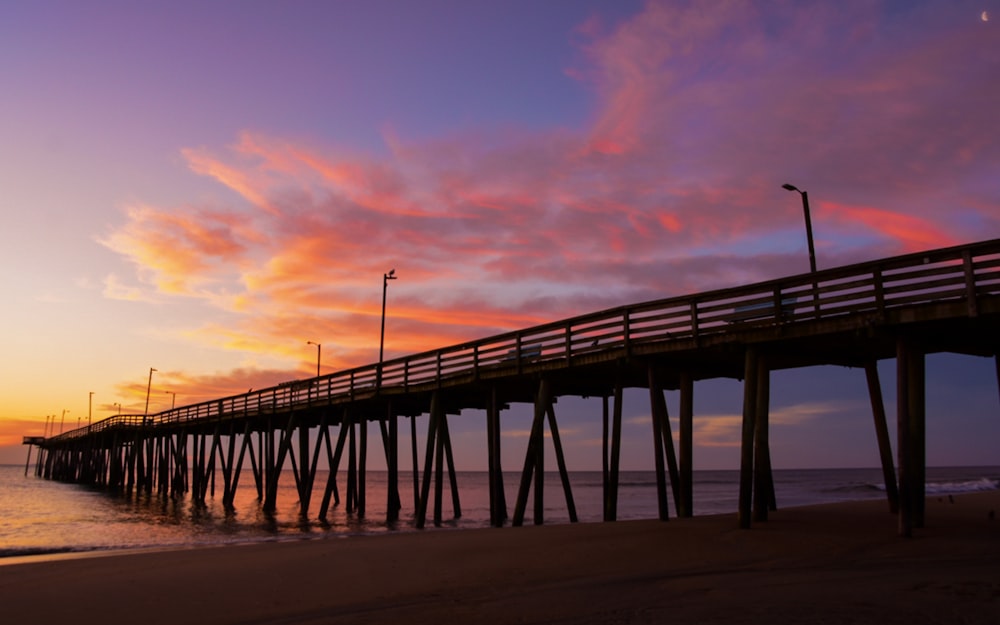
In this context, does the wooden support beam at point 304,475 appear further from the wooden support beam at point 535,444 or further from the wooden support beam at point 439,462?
the wooden support beam at point 535,444

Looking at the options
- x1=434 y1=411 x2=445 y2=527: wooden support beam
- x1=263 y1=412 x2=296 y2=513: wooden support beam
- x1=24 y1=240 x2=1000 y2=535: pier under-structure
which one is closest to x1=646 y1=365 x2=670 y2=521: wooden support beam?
x1=24 y1=240 x2=1000 y2=535: pier under-structure

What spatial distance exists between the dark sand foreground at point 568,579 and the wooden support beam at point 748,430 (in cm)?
66

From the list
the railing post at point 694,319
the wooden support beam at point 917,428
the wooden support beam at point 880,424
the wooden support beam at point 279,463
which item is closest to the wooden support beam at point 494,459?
the railing post at point 694,319

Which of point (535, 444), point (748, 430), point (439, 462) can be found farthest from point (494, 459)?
point (748, 430)

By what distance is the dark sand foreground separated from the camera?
23.0 feet

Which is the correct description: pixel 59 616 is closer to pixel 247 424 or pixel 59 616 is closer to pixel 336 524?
pixel 336 524

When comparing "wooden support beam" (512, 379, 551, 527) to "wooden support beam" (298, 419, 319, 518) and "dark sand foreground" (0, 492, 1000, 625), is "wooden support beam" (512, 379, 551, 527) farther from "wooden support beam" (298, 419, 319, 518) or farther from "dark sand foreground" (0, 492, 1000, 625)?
"wooden support beam" (298, 419, 319, 518)

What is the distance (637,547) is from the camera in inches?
442

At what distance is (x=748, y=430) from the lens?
13.5 metres

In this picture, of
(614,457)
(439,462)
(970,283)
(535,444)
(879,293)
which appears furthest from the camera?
(439,462)

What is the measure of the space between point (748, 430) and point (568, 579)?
580cm

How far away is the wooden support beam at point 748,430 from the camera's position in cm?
1316

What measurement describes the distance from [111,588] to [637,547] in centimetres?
791

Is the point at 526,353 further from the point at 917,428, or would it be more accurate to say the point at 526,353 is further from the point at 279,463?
the point at 279,463
